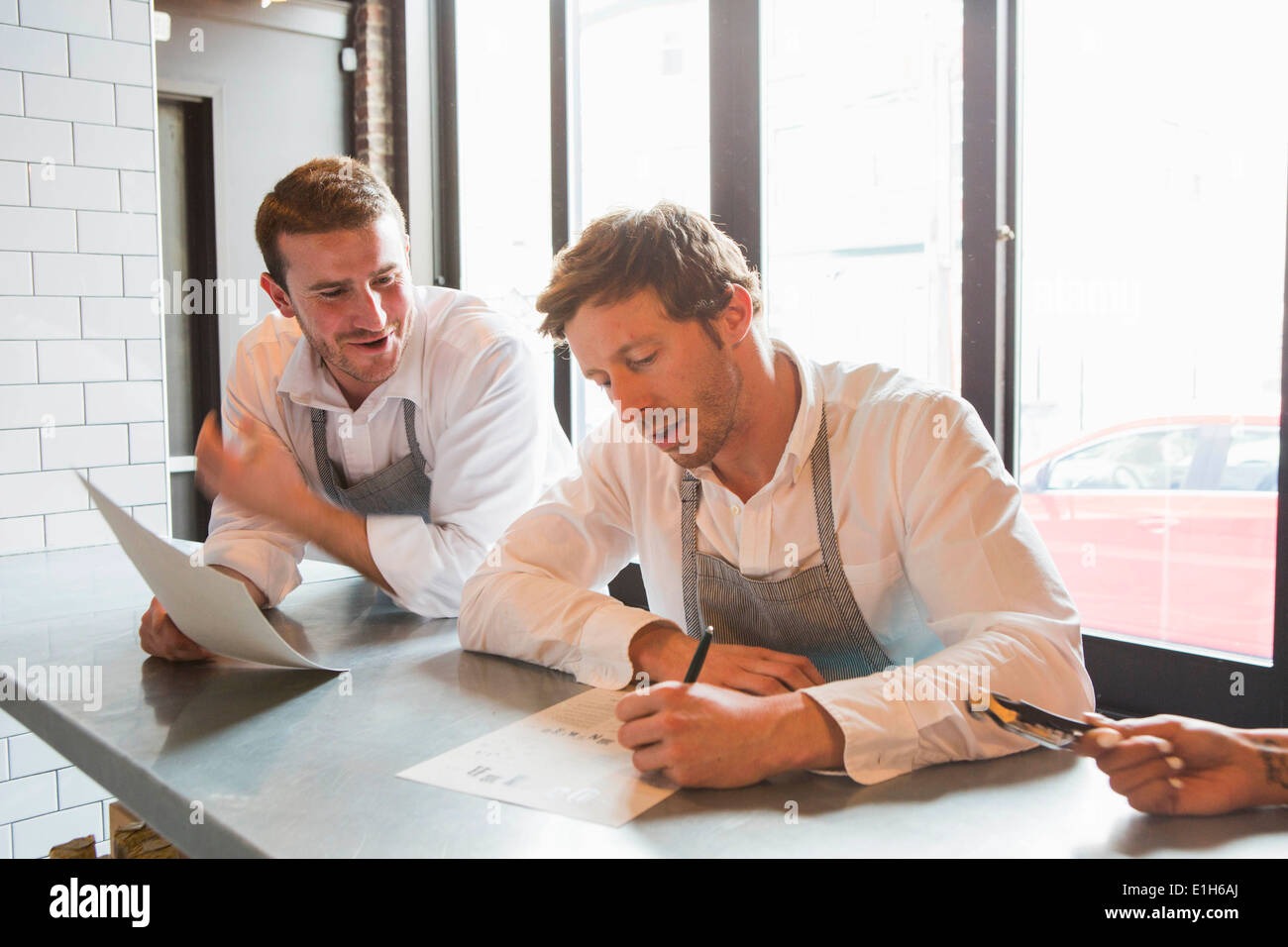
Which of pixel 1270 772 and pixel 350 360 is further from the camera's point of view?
pixel 350 360

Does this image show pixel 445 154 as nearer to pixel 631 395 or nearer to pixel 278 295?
pixel 278 295

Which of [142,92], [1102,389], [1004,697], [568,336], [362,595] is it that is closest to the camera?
[1004,697]

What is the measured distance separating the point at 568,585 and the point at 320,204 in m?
0.94

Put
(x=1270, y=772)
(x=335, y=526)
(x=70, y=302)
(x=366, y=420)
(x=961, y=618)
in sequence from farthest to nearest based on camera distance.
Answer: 1. (x=70, y=302)
2. (x=366, y=420)
3. (x=335, y=526)
4. (x=961, y=618)
5. (x=1270, y=772)

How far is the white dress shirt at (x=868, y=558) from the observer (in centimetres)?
121

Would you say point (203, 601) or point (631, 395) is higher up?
point (631, 395)

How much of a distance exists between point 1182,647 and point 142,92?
3.28 metres

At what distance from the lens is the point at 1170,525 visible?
2482 millimetres

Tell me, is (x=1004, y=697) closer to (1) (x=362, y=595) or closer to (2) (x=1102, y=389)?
(1) (x=362, y=595)

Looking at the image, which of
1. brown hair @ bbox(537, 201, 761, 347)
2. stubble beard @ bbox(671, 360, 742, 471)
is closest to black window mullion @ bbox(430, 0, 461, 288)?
brown hair @ bbox(537, 201, 761, 347)

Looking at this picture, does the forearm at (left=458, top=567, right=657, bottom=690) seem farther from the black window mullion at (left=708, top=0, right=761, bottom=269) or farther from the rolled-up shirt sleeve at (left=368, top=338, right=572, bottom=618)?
the black window mullion at (left=708, top=0, right=761, bottom=269)

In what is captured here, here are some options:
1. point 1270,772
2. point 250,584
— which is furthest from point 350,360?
point 1270,772
